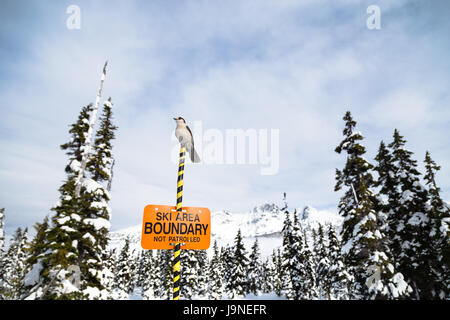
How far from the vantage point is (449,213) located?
1784cm

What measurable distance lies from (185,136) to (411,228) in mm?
20193

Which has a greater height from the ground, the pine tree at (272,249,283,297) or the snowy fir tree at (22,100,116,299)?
the snowy fir tree at (22,100,116,299)

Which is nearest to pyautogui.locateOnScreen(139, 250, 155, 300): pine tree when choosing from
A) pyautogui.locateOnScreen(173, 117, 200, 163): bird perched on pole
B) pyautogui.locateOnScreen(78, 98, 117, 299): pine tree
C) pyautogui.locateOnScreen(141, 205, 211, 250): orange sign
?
pyautogui.locateOnScreen(78, 98, 117, 299): pine tree

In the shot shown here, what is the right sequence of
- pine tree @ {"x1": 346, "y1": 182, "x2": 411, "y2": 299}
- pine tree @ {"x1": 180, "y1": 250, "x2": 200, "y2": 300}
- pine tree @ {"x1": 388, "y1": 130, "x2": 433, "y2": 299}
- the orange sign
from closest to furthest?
the orange sign
pine tree @ {"x1": 346, "y1": 182, "x2": 411, "y2": 299}
pine tree @ {"x1": 388, "y1": 130, "x2": 433, "y2": 299}
pine tree @ {"x1": 180, "y1": 250, "x2": 200, "y2": 300}

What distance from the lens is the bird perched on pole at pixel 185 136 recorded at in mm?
7906

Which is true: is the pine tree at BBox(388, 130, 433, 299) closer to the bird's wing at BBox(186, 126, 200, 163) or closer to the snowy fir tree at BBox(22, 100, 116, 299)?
the bird's wing at BBox(186, 126, 200, 163)

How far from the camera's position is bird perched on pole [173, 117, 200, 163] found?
7.91 metres

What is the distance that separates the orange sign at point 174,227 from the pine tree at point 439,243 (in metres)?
19.4

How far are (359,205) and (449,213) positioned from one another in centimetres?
759

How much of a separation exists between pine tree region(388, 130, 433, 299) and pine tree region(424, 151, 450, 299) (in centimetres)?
32

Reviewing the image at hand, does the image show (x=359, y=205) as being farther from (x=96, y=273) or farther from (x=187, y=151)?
(x=96, y=273)

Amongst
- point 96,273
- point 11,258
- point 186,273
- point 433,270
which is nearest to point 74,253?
point 96,273

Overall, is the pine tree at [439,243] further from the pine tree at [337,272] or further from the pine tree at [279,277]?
the pine tree at [279,277]

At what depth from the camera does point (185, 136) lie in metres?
7.94
